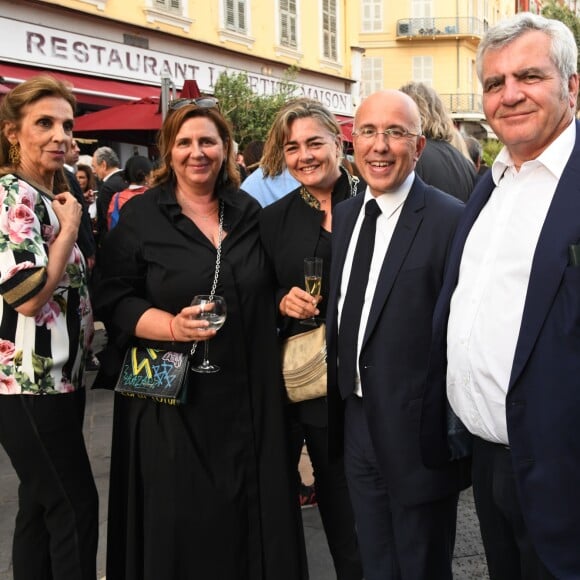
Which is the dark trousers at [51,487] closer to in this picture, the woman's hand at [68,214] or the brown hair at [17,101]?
the woman's hand at [68,214]

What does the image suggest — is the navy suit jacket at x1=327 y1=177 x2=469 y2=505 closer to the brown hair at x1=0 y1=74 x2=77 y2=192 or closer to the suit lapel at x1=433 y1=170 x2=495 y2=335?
the suit lapel at x1=433 y1=170 x2=495 y2=335

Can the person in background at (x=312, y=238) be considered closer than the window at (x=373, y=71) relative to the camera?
Yes

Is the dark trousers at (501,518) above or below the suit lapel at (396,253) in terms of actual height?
below

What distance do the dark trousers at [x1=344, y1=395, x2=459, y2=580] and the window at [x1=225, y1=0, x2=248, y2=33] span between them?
17584mm

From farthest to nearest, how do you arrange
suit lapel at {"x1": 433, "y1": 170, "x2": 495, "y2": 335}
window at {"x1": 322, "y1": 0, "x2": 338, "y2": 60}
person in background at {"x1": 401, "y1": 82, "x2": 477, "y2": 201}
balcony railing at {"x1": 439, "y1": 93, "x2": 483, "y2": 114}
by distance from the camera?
balcony railing at {"x1": 439, "y1": 93, "x2": 483, "y2": 114} → window at {"x1": 322, "y1": 0, "x2": 338, "y2": 60} → person in background at {"x1": 401, "y1": 82, "x2": 477, "y2": 201} → suit lapel at {"x1": 433, "y1": 170, "x2": 495, "y2": 335}

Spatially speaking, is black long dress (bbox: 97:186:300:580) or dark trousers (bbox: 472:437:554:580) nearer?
dark trousers (bbox: 472:437:554:580)

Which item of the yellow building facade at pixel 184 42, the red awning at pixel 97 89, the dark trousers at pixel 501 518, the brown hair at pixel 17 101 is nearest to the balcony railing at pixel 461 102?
the yellow building facade at pixel 184 42

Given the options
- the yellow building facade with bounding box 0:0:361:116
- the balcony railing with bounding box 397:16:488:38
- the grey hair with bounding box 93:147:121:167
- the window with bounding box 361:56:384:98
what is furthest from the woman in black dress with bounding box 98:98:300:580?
the balcony railing with bounding box 397:16:488:38

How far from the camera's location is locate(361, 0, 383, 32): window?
40469mm

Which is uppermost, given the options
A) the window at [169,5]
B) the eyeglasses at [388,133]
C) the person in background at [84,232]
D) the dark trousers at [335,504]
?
the window at [169,5]

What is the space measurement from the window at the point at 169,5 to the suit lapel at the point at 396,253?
50.7 feet

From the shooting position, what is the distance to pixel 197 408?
9.98 feet

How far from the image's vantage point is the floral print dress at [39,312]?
2.66 metres

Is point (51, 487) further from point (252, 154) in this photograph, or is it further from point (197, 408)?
point (252, 154)
